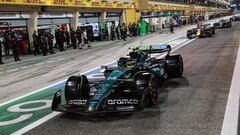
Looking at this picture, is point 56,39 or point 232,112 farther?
point 56,39

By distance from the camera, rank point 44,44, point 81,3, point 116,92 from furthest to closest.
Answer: point 81,3, point 44,44, point 116,92

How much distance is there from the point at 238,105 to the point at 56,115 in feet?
10.8

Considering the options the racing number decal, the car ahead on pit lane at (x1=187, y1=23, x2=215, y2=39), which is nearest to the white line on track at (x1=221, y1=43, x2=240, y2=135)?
the racing number decal

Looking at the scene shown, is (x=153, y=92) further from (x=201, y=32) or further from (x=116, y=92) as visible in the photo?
(x=201, y=32)

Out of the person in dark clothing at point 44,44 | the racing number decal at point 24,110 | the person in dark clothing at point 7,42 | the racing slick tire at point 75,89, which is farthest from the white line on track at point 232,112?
the person in dark clothing at point 44,44

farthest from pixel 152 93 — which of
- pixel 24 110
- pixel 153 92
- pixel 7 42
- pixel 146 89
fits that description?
pixel 7 42

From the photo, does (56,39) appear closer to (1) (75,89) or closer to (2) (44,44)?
(2) (44,44)

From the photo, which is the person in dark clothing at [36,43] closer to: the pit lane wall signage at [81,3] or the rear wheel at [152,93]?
the pit lane wall signage at [81,3]

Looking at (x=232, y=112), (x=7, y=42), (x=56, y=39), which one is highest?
(x=7, y=42)

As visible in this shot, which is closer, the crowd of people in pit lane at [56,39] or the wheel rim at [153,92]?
the wheel rim at [153,92]

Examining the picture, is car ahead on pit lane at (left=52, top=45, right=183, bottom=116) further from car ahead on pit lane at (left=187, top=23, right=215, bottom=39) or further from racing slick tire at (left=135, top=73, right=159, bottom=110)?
car ahead on pit lane at (left=187, top=23, right=215, bottom=39)

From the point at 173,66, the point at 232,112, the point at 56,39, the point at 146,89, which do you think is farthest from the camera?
the point at 56,39

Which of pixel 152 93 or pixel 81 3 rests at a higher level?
pixel 81 3

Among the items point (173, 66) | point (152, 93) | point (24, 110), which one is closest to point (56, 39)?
point (173, 66)
